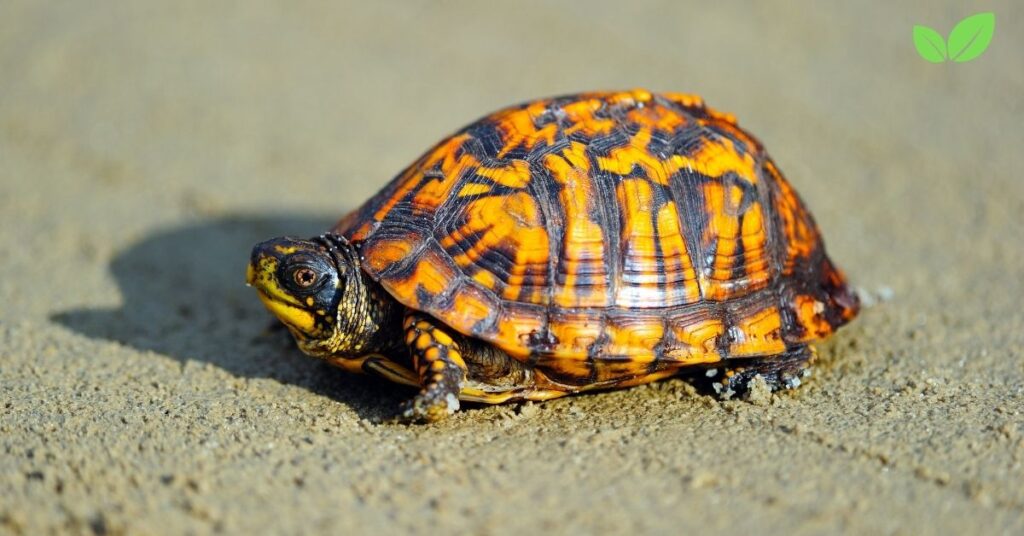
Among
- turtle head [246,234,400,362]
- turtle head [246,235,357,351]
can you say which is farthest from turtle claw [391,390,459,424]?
turtle head [246,235,357,351]

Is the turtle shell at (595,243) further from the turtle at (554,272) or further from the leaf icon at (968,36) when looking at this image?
the leaf icon at (968,36)

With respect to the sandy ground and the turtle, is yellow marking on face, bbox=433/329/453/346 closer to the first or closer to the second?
the turtle

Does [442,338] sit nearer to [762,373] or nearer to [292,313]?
[292,313]

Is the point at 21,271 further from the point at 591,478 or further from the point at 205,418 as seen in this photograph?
the point at 591,478

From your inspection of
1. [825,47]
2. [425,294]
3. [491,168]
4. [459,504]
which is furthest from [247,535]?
[825,47]

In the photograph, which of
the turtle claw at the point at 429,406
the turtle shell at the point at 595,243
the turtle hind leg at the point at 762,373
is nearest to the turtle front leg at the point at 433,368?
the turtle claw at the point at 429,406
